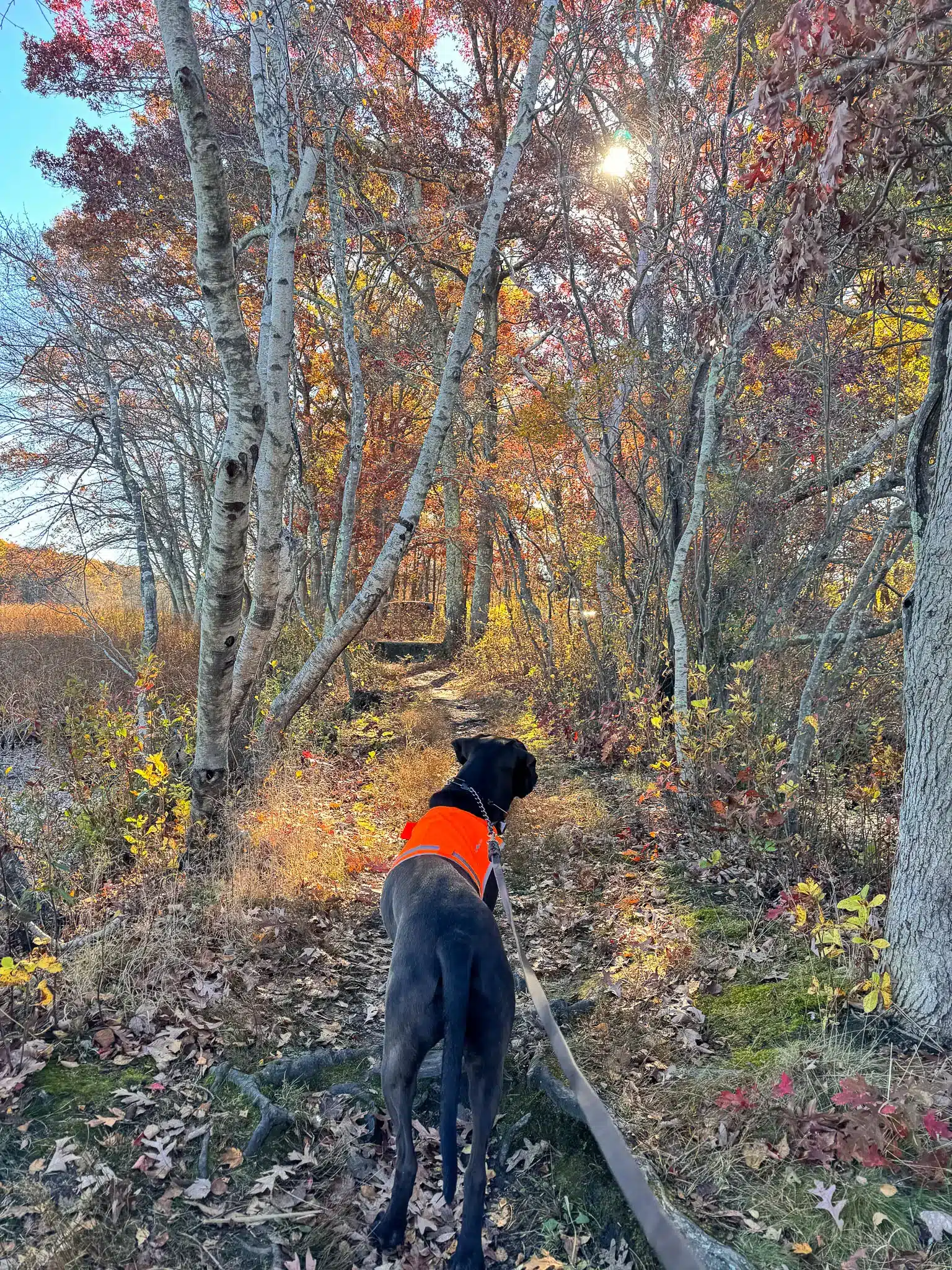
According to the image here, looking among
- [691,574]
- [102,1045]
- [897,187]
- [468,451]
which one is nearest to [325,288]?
[468,451]

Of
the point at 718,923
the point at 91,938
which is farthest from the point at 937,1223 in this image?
the point at 91,938

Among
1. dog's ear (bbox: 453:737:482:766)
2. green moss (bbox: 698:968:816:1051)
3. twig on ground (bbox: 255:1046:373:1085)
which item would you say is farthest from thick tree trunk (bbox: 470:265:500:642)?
twig on ground (bbox: 255:1046:373:1085)

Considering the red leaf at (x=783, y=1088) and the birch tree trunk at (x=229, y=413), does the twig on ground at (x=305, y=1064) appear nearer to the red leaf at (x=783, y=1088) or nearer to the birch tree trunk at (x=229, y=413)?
the red leaf at (x=783, y=1088)

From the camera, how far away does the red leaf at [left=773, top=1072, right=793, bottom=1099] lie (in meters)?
2.62

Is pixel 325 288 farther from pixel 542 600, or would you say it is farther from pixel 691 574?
pixel 691 574

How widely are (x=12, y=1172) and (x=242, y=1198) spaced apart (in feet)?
2.96

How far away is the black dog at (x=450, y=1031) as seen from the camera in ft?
7.66

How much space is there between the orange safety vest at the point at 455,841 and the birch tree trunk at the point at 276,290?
3.04 metres

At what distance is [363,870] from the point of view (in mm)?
5512

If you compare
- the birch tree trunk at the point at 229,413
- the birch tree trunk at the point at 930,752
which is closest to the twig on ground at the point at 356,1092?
the birch tree trunk at the point at 930,752

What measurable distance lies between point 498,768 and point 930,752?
237 cm

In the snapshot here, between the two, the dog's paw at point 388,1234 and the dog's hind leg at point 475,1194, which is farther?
the dog's paw at point 388,1234

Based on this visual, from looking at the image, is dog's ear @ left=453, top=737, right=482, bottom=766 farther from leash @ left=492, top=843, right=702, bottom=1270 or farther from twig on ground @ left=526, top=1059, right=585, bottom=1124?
leash @ left=492, top=843, right=702, bottom=1270

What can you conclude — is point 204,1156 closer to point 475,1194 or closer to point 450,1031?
point 475,1194
